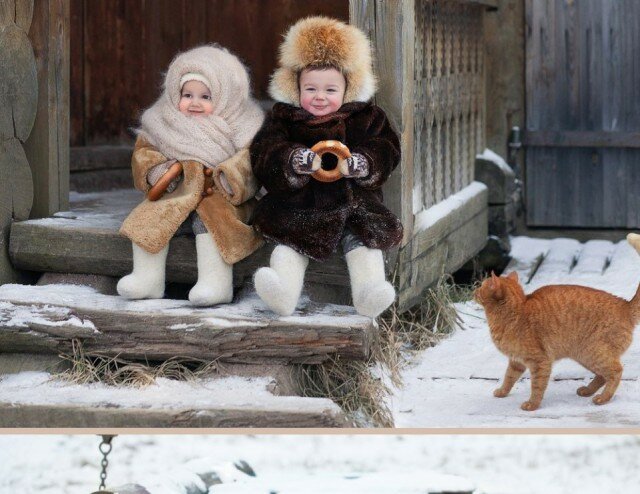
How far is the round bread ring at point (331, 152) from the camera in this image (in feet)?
13.8

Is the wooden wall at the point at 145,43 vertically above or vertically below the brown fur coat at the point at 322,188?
above

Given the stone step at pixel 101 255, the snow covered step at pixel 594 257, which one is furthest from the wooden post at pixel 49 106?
the snow covered step at pixel 594 257

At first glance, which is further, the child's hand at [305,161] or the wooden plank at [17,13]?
the wooden plank at [17,13]

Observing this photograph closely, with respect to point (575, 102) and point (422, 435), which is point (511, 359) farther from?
point (575, 102)

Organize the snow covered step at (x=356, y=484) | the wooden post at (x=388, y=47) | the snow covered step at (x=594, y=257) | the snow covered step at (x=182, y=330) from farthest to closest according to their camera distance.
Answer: the snow covered step at (x=594, y=257) < the wooden post at (x=388, y=47) < the snow covered step at (x=182, y=330) < the snow covered step at (x=356, y=484)

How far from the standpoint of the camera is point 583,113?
6816 millimetres

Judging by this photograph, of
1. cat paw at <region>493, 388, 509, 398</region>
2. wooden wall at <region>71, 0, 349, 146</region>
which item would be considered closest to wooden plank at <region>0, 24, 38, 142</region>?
wooden wall at <region>71, 0, 349, 146</region>

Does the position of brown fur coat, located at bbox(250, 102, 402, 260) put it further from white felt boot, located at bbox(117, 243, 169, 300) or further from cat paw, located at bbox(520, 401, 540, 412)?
cat paw, located at bbox(520, 401, 540, 412)

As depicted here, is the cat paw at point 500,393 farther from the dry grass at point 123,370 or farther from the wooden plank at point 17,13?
the wooden plank at point 17,13

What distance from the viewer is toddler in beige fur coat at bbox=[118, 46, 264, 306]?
175 inches

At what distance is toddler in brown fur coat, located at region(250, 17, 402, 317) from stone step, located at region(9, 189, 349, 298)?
0.21 m

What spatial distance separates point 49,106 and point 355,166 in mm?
1504

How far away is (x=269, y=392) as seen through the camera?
408cm

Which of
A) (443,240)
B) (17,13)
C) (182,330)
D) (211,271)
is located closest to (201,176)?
(211,271)
